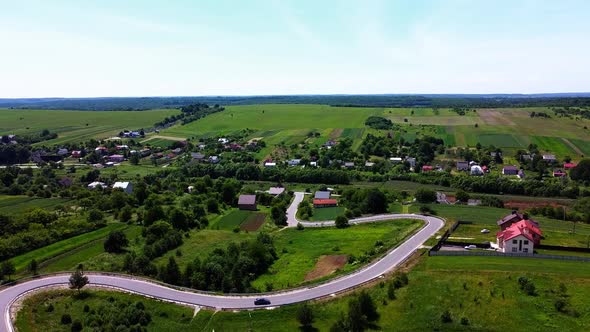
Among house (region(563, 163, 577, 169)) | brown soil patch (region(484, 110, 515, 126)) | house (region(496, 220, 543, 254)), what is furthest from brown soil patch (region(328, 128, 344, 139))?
house (region(496, 220, 543, 254))

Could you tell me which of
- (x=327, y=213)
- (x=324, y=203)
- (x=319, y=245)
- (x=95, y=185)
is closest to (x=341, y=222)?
(x=319, y=245)

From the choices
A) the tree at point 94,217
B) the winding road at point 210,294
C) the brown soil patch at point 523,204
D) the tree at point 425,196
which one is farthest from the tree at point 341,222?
the tree at point 94,217

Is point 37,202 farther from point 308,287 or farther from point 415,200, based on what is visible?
point 415,200

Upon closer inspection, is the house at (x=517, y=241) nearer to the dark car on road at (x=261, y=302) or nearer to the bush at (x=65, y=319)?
the dark car on road at (x=261, y=302)

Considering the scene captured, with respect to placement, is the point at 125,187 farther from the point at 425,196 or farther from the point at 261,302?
the point at 261,302

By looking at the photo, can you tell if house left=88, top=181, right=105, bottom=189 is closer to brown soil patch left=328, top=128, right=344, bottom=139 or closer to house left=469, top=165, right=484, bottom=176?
house left=469, top=165, right=484, bottom=176

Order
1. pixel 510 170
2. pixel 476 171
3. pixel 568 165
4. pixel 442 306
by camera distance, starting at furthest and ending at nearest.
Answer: pixel 568 165
pixel 476 171
pixel 510 170
pixel 442 306
